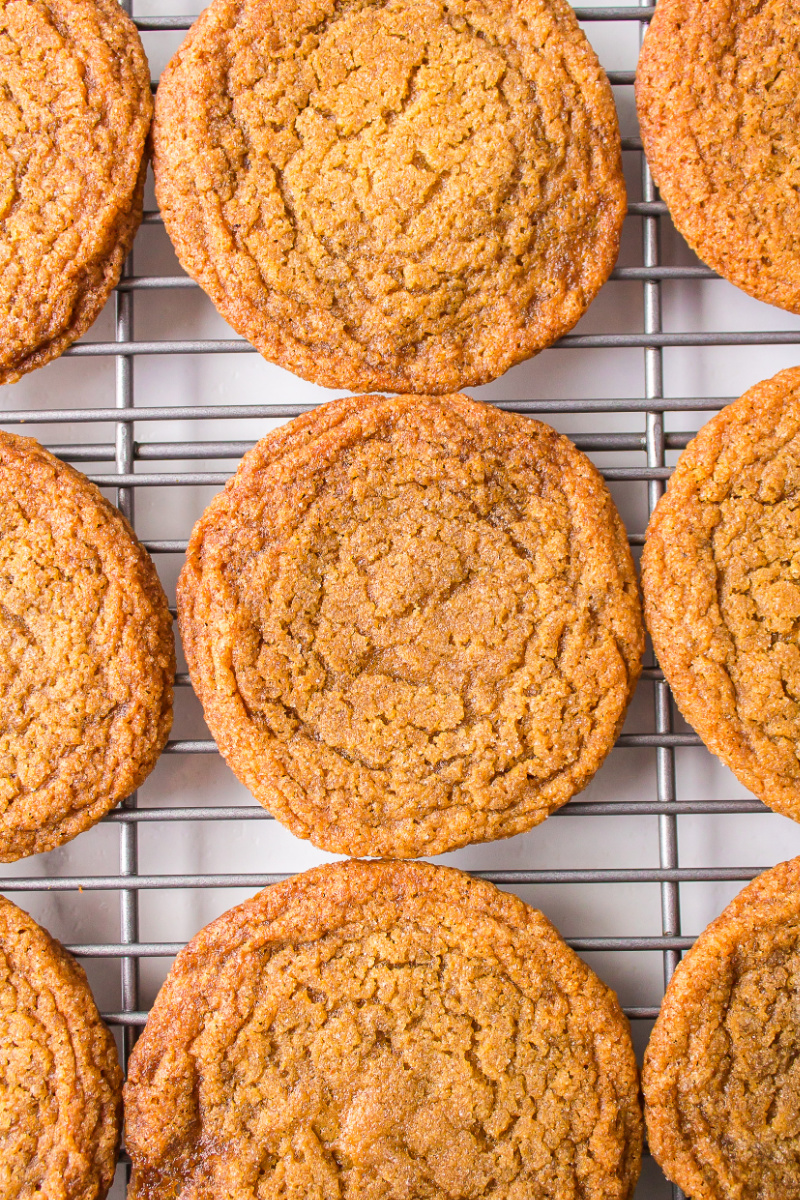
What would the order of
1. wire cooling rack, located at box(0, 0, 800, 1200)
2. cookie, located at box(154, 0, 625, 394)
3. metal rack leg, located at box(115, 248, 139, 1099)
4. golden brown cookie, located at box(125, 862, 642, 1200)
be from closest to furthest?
golden brown cookie, located at box(125, 862, 642, 1200) → cookie, located at box(154, 0, 625, 394) → metal rack leg, located at box(115, 248, 139, 1099) → wire cooling rack, located at box(0, 0, 800, 1200)

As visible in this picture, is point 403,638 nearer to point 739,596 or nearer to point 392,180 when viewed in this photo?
point 739,596

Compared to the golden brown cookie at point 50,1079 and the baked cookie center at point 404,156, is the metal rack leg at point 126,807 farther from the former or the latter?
the baked cookie center at point 404,156

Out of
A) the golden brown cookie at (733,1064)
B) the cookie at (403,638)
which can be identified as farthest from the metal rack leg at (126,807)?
the golden brown cookie at (733,1064)

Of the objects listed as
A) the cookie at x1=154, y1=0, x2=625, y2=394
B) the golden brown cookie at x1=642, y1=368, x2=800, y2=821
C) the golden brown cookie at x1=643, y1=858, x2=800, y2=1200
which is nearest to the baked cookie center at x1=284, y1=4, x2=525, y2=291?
the cookie at x1=154, y1=0, x2=625, y2=394

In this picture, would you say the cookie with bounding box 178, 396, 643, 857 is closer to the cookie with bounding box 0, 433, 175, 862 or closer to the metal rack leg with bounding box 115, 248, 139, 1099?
the cookie with bounding box 0, 433, 175, 862

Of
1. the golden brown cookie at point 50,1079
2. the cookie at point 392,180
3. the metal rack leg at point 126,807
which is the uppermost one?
the cookie at point 392,180
